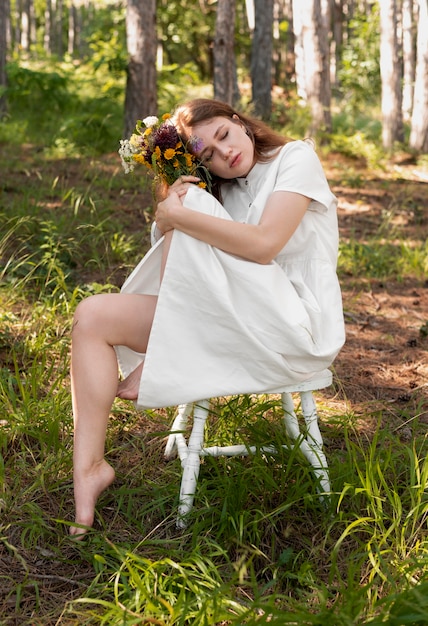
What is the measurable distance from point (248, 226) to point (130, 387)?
0.67m

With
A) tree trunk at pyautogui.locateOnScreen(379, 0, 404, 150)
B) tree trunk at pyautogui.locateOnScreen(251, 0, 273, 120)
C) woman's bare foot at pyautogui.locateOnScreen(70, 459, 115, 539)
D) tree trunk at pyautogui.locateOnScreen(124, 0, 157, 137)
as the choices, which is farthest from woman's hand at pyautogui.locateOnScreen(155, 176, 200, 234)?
tree trunk at pyautogui.locateOnScreen(251, 0, 273, 120)

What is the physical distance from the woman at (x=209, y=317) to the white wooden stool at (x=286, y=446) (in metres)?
0.10

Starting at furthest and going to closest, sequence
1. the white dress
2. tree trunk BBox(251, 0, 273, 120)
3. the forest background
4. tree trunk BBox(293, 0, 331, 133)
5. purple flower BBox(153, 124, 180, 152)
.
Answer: tree trunk BBox(251, 0, 273, 120)
tree trunk BBox(293, 0, 331, 133)
purple flower BBox(153, 124, 180, 152)
the white dress
the forest background

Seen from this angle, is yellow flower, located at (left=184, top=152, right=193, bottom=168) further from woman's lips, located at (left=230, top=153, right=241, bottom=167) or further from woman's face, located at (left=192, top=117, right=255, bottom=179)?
woman's lips, located at (left=230, top=153, right=241, bottom=167)

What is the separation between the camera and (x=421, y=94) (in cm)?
947

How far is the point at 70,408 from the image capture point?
284cm

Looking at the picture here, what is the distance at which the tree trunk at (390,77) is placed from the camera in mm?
9375

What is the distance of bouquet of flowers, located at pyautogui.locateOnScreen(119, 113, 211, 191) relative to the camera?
2393mm

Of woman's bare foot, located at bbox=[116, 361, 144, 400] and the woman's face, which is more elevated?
the woman's face

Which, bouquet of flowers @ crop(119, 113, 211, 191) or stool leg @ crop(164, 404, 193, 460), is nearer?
bouquet of flowers @ crop(119, 113, 211, 191)

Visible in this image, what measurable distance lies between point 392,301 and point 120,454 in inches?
100

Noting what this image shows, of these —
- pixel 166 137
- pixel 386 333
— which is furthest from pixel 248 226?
pixel 386 333

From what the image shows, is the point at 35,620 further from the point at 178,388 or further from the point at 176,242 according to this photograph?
the point at 176,242

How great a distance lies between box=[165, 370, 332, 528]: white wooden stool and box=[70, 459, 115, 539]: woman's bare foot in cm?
26
